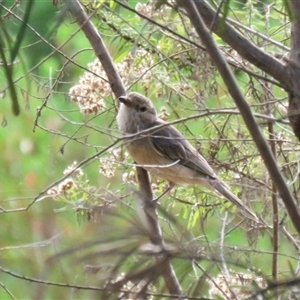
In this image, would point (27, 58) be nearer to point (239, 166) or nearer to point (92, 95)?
point (92, 95)

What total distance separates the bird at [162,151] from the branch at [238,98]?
3.75 feet

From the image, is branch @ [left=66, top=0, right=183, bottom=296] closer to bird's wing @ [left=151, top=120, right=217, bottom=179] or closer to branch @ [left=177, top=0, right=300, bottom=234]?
branch @ [left=177, top=0, right=300, bottom=234]

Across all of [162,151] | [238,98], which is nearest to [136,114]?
[162,151]

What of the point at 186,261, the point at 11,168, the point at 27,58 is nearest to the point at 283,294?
the point at 186,261

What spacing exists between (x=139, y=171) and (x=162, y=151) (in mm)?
796

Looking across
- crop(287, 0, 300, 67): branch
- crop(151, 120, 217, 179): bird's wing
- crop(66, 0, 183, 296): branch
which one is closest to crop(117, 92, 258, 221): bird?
crop(151, 120, 217, 179): bird's wing

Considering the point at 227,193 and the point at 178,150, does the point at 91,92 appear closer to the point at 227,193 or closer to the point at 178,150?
the point at 227,193

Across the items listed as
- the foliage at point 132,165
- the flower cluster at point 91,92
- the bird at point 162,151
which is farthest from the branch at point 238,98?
the flower cluster at point 91,92

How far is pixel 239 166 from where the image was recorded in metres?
2.07

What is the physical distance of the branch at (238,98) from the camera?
30.7 inches

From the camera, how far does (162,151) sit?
283cm

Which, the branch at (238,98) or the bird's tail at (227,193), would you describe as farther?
the bird's tail at (227,193)

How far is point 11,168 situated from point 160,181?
4.82 ft

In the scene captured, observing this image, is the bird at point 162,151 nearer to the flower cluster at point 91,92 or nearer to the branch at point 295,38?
the flower cluster at point 91,92
